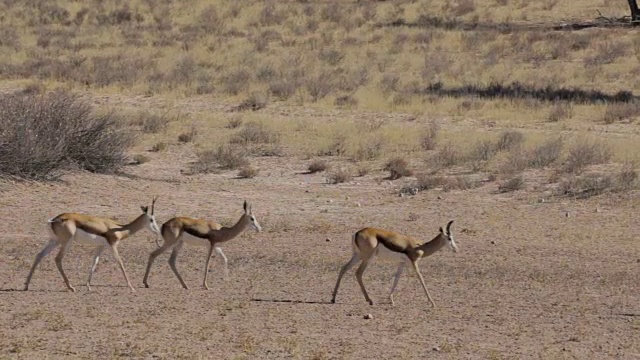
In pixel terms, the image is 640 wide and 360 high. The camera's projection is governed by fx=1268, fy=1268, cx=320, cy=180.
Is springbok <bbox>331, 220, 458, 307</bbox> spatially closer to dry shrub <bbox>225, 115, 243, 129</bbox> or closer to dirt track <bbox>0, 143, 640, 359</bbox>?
dirt track <bbox>0, 143, 640, 359</bbox>

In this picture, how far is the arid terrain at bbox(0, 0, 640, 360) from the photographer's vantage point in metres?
11.9

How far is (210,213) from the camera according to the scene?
19078mm

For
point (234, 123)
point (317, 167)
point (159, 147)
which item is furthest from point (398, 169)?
point (234, 123)

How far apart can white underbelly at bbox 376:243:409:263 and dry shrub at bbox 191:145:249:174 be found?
411 inches

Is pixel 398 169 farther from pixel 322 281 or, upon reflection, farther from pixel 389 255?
pixel 389 255

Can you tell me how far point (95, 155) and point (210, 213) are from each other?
10.8 ft

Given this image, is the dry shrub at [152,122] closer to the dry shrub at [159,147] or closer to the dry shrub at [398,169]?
the dry shrub at [159,147]

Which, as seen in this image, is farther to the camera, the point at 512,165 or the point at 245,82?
the point at 245,82

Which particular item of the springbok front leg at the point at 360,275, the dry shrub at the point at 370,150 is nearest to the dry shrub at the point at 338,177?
the dry shrub at the point at 370,150

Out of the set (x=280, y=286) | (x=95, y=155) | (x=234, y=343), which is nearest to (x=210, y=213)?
(x=95, y=155)

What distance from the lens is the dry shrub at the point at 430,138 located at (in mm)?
25094

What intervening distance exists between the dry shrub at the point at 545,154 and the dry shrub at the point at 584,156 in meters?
0.23

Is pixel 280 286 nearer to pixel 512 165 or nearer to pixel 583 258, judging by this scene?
pixel 583 258

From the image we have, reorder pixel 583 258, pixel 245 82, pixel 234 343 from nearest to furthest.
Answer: pixel 234 343 < pixel 583 258 < pixel 245 82
